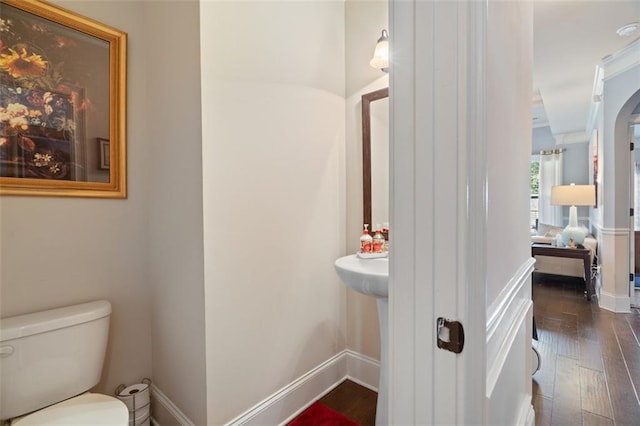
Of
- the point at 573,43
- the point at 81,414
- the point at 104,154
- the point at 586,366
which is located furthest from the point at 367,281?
the point at 573,43

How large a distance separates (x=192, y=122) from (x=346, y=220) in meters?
1.12

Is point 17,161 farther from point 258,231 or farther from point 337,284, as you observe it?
point 337,284

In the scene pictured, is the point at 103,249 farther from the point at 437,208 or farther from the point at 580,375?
the point at 580,375

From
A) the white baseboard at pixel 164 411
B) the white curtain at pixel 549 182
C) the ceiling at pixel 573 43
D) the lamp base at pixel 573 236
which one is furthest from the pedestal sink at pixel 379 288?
the white curtain at pixel 549 182

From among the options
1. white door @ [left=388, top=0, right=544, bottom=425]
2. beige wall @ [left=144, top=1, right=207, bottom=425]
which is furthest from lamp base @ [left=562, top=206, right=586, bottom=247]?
beige wall @ [left=144, top=1, right=207, bottom=425]

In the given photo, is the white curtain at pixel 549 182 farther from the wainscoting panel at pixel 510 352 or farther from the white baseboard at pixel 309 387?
the white baseboard at pixel 309 387

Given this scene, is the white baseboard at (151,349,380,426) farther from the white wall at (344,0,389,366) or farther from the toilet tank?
the toilet tank

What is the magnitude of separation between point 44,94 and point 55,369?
1.20 meters

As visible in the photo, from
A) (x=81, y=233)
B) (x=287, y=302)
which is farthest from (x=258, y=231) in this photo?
(x=81, y=233)

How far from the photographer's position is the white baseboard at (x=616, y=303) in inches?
127

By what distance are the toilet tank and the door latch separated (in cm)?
148

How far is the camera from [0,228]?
4.19 ft

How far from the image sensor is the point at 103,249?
60.9 inches

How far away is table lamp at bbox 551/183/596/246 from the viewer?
157 inches
